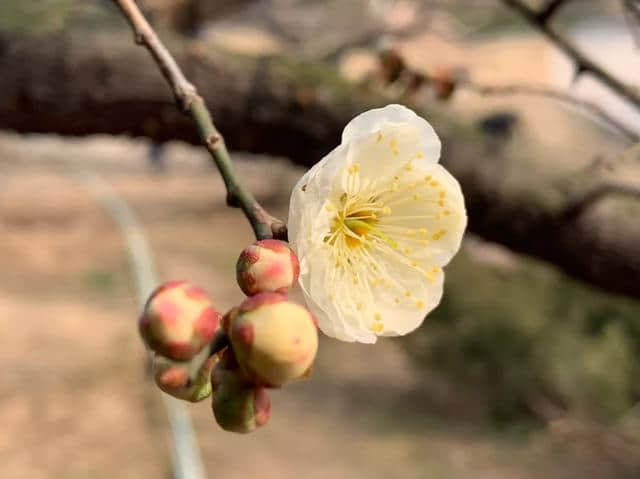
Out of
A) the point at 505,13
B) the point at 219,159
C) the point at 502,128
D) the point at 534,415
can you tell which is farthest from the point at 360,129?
the point at 505,13

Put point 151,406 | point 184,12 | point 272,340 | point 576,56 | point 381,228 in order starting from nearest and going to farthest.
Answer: point 272,340 < point 381,228 < point 576,56 < point 184,12 < point 151,406

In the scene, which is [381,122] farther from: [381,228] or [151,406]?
[151,406]

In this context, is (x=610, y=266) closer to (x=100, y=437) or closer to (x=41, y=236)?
(x=100, y=437)

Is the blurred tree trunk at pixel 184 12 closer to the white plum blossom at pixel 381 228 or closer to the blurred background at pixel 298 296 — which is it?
the blurred background at pixel 298 296

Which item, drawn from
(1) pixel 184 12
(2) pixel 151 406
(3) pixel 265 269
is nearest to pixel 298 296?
(3) pixel 265 269

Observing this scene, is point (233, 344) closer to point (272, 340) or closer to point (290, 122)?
point (272, 340)

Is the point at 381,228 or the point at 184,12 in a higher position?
the point at 381,228

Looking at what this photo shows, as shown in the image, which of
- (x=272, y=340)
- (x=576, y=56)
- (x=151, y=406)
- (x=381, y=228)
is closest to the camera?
(x=272, y=340)

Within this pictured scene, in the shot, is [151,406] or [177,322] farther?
[151,406]

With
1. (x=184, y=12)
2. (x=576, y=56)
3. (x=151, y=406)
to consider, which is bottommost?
(x=151, y=406)
